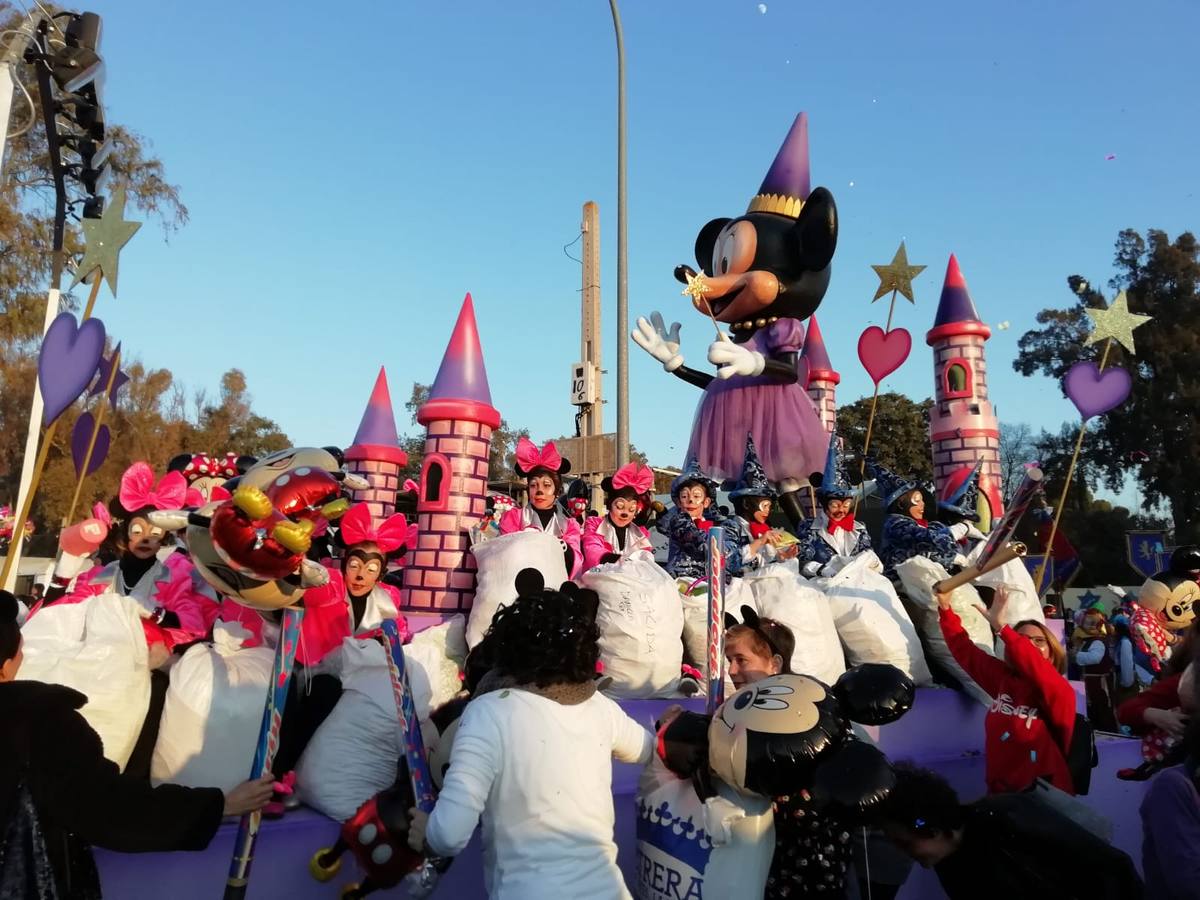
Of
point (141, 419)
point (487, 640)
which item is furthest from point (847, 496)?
point (141, 419)

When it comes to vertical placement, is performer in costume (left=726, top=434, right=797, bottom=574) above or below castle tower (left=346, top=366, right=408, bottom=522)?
below

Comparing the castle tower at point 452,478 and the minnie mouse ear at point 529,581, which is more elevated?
the castle tower at point 452,478

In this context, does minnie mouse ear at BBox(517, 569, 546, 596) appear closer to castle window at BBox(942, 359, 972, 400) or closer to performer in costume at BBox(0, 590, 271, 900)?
performer in costume at BBox(0, 590, 271, 900)

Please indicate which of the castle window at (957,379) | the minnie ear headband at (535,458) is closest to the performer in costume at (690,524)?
the minnie ear headband at (535,458)

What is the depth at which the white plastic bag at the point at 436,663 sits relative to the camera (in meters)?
3.34

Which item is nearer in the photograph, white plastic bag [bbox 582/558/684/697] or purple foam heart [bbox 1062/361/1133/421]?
white plastic bag [bbox 582/558/684/697]

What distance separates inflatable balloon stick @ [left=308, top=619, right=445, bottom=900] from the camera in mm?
2277

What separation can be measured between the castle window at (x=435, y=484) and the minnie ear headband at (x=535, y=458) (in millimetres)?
562

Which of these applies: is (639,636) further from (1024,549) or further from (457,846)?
(457,846)

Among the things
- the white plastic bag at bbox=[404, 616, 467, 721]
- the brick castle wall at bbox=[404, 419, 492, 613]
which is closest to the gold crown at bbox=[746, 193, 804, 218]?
the brick castle wall at bbox=[404, 419, 492, 613]

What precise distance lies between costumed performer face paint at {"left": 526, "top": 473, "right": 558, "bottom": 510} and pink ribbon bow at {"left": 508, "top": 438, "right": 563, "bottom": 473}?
0.06 metres

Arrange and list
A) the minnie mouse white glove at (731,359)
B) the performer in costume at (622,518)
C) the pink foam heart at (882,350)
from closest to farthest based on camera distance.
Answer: the performer in costume at (622,518) < the minnie mouse white glove at (731,359) < the pink foam heart at (882,350)

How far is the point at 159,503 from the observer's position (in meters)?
3.56

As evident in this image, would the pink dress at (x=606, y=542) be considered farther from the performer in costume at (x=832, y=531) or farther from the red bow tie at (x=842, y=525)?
the red bow tie at (x=842, y=525)
